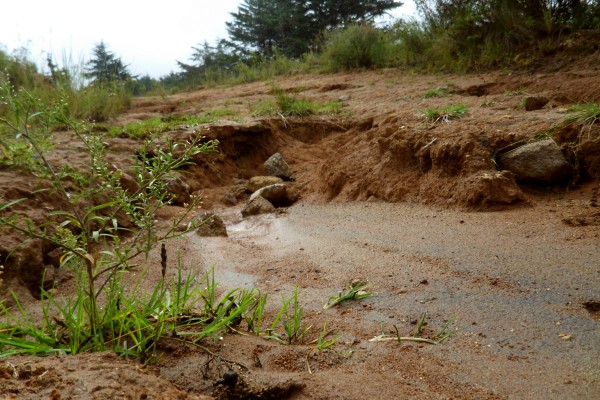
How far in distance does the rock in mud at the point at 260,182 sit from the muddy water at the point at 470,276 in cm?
154

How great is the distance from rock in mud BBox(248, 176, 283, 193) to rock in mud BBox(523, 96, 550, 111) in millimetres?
2699

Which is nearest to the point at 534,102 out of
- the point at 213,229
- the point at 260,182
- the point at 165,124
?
the point at 260,182

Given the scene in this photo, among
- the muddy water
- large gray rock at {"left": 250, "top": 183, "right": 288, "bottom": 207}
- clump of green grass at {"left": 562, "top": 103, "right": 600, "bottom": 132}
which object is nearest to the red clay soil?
the muddy water

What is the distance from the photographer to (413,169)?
421 cm

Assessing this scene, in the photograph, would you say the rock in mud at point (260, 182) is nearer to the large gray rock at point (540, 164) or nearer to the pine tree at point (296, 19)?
the large gray rock at point (540, 164)

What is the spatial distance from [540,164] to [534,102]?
4.13 ft

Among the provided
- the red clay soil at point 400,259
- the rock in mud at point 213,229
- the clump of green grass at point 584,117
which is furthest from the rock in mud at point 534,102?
the rock in mud at point 213,229

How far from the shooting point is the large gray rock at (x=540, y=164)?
3383 mm

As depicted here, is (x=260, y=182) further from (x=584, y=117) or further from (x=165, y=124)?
(x=584, y=117)

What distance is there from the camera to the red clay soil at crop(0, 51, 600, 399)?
56.4 inches

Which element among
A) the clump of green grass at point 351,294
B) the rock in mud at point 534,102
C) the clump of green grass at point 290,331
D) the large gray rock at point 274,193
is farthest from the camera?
the large gray rock at point 274,193

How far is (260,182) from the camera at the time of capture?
5.54m

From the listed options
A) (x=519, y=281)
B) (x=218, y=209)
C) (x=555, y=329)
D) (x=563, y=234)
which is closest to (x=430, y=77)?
(x=218, y=209)

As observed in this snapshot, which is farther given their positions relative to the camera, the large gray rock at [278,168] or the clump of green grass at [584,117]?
the large gray rock at [278,168]
